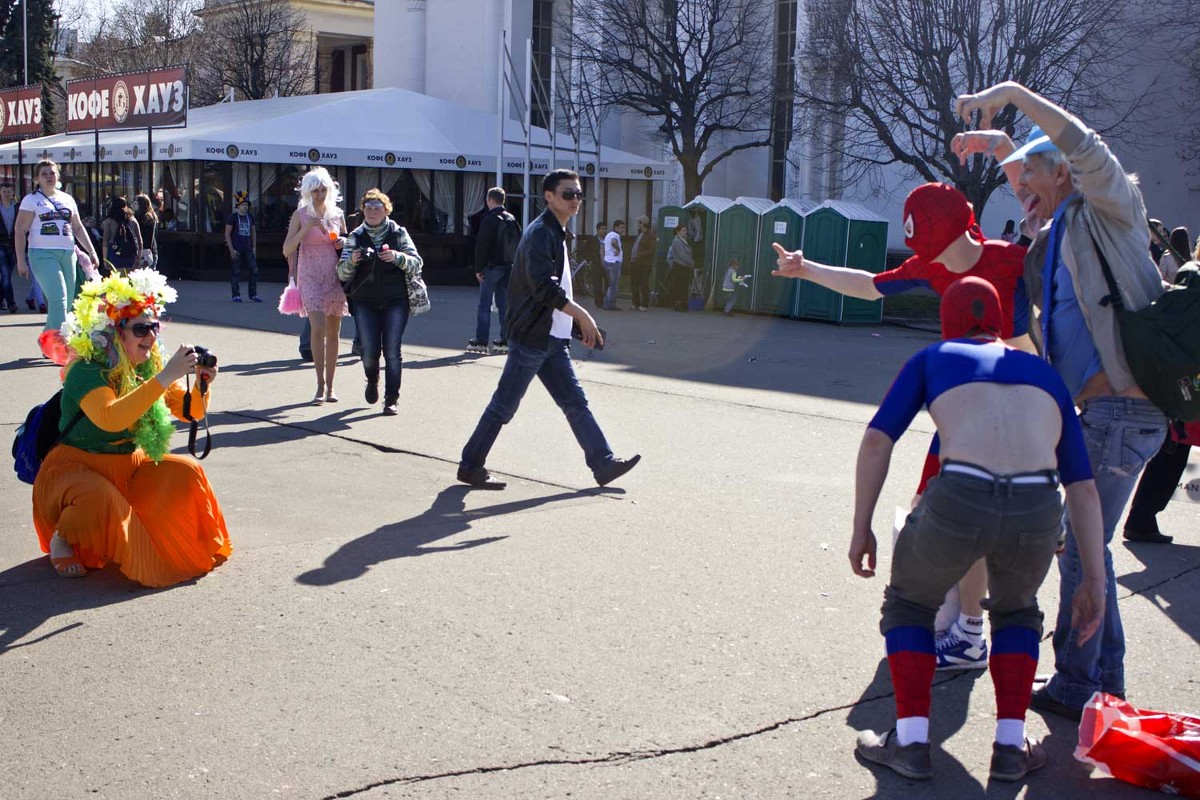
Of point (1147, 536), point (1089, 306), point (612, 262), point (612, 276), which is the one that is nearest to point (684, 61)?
point (612, 262)

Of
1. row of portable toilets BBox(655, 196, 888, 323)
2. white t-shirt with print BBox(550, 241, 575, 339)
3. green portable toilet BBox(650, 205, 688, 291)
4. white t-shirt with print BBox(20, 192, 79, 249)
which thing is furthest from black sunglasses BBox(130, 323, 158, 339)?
green portable toilet BBox(650, 205, 688, 291)

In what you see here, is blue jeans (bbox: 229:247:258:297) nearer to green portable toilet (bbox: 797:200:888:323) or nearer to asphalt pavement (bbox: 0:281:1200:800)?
green portable toilet (bbox: 797:200:888:323)

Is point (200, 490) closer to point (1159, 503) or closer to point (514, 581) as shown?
point (514, 581)

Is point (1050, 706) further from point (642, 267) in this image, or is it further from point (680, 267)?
point (642, 267)

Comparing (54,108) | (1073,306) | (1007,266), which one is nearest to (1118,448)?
(1073,306)

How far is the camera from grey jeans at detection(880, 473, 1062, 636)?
3.36m

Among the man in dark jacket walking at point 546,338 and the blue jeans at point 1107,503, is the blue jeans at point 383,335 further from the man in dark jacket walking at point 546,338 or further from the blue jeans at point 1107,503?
the blue jeans at point 1107,503

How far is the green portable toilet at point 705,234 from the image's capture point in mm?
23328

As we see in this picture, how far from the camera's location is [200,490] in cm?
554

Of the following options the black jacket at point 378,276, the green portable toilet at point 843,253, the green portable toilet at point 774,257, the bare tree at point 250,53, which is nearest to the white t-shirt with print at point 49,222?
the black jacket at point 378,276

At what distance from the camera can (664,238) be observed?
23.7 metres

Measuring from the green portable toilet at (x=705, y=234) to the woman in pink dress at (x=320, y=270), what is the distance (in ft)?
44.4

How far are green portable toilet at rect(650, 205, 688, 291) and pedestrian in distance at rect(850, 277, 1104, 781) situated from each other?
20094 millimetres

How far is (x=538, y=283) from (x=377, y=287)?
9.54 ft
